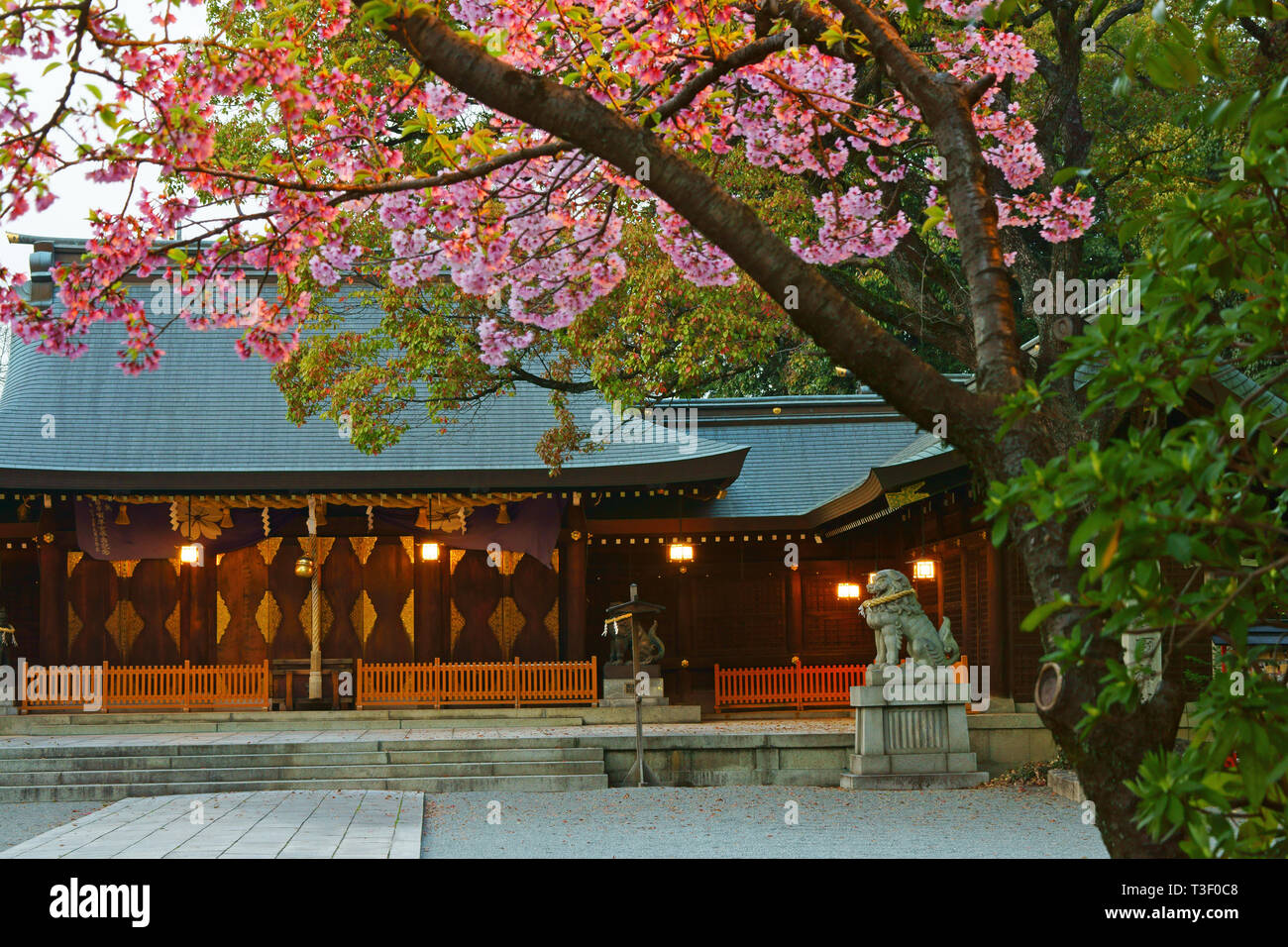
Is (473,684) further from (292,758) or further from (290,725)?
(292,758)

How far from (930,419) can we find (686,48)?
3714 mm

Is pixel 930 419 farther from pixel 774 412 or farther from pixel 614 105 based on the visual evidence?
pixel 774 412

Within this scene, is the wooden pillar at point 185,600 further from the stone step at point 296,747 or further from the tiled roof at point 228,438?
the stone step at point 296,747

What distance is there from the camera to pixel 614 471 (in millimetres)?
19672

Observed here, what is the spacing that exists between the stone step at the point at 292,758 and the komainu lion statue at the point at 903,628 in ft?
12.7

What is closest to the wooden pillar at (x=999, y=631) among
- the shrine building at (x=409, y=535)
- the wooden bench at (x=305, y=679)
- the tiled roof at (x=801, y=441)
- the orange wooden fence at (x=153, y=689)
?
the shrine building at (x=409, y=535)

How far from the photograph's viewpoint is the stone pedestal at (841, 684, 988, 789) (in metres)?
15.1

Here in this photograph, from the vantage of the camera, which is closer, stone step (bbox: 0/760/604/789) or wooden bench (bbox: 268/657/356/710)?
stone step (bbox: 0/760/604/789)

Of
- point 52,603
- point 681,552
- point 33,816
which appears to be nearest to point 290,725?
point 52,603

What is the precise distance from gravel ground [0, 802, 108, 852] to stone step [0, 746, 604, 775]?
3.17 ft

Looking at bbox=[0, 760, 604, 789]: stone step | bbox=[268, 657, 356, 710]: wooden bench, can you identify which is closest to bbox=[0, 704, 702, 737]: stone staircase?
bbox=[268, 657, 356, 710]: wooden bench

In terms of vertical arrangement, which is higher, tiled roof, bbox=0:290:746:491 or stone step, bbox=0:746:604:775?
tiled roof, bbox=0:290:746:491

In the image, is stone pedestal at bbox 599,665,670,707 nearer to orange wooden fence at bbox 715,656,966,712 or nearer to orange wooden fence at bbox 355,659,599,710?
orange wooden fence at bbox 355,659,599,710

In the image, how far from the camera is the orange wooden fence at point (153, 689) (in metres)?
19.2
